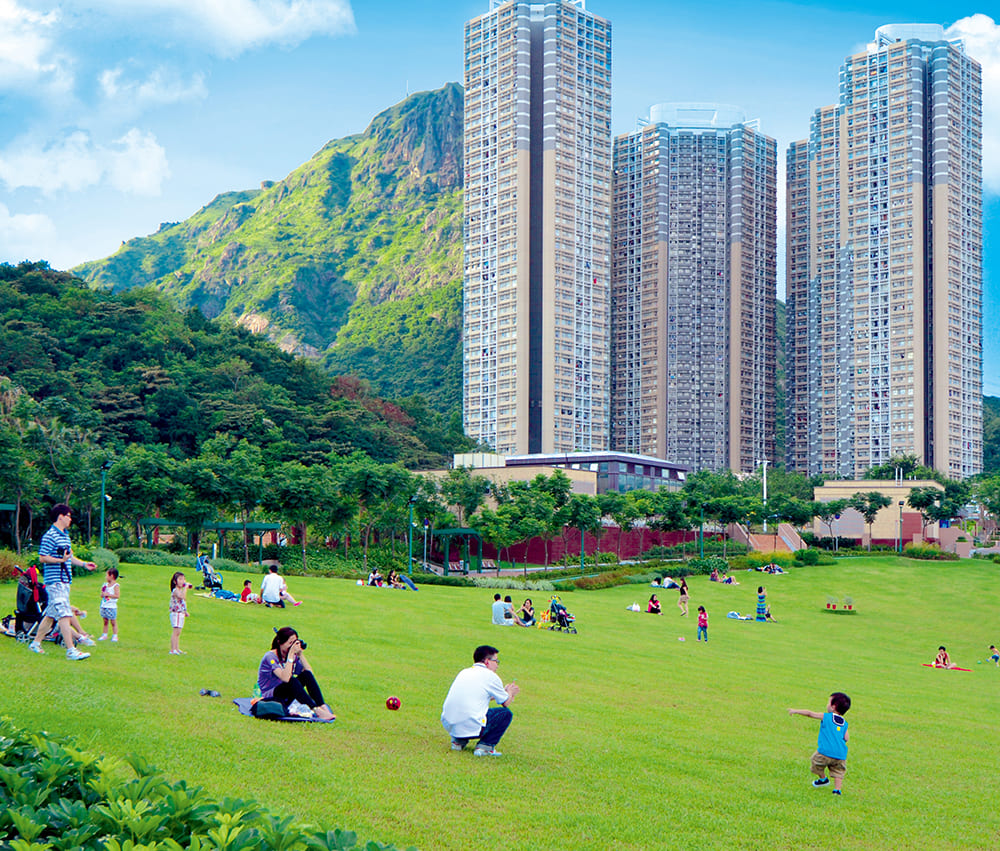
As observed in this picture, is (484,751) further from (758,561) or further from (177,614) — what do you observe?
(758,561)

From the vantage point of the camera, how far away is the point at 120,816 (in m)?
6.43

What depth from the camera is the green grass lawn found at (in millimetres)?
9930

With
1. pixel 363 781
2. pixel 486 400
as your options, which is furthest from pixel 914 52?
pixel 363 781

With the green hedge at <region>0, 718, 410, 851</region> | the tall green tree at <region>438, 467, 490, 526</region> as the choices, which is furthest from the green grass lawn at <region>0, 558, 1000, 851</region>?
the tall green tree at <region>438, 467, 490, 526</region>

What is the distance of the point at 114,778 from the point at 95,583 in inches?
1018

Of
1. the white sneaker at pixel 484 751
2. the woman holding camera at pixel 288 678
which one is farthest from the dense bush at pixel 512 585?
the white sneaker at pixel 484 751

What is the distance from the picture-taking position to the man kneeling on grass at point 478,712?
12.2m

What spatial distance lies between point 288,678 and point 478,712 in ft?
9.08

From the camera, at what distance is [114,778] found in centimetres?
727

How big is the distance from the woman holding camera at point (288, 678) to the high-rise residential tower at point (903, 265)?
129631 millimetres

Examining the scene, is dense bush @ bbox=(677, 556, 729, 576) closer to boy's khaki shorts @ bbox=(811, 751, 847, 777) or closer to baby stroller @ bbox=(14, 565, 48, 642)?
baby stroller @ bbox=(14, 565, 48, 642)

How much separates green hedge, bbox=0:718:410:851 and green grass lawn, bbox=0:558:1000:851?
214cm

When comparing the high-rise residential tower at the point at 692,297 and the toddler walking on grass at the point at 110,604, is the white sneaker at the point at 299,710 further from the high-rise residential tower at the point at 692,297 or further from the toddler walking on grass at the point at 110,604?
the high-rise residential tower at the point at 692,297

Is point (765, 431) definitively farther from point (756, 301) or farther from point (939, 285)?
point (939, 285)
